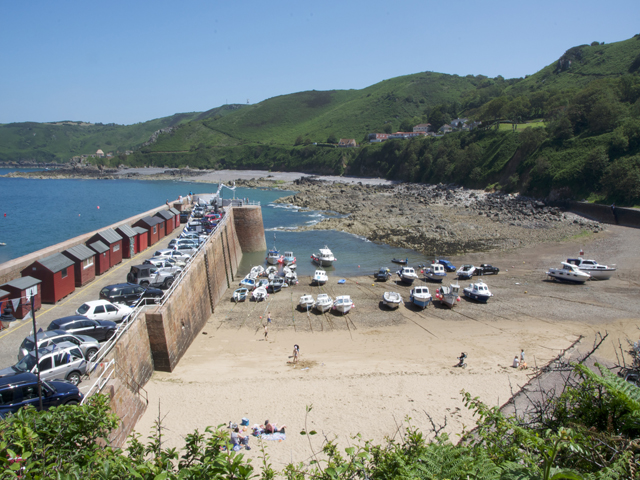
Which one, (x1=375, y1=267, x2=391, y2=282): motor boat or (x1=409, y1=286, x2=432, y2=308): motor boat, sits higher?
(x1=409, y1=286, x2=432, y2=308): motor boat

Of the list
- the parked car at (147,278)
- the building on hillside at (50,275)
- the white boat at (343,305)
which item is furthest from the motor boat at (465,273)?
the building on hillside at (50,275)

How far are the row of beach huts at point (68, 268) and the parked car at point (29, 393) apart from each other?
4184 mm

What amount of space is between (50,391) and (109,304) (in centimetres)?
765

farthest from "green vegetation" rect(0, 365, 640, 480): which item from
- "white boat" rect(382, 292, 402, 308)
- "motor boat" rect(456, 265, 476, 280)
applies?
"motor boat" rect(456, 265, 476, 280)

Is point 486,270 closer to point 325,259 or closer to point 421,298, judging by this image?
point 421,298

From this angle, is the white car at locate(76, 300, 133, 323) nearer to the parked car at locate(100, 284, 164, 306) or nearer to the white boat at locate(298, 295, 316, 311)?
the parked car at locate(100, 284, 164, 306)

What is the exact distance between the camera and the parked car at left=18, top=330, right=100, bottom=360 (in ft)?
43.7

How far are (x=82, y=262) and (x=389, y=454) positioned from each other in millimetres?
20980

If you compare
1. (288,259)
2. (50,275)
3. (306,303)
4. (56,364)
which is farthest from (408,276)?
(56,364)

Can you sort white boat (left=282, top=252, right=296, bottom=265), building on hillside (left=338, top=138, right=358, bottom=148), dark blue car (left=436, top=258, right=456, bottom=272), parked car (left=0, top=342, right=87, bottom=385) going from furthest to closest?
building on hillside (left=338, top=138, right=358, bottom=148) → white boat (left=282, top=252, right=296, bottom=265) → dark blue car (left=436, top=258, right=456, bottom=272) → parked car (left=0, top=342, right=87, bottom=385)

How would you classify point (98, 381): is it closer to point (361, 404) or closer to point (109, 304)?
point (109, 304)

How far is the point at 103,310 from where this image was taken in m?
17.6

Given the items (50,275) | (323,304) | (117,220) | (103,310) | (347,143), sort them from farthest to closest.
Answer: (347,143)
(117,220)
(323,304)
(50,275)
(103,310)

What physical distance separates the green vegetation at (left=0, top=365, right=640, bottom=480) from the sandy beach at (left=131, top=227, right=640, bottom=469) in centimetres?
271
